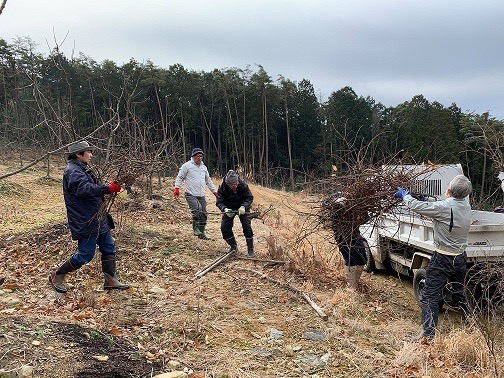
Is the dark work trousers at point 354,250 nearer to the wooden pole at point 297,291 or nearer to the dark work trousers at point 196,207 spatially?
the wooden pole at point 297,291

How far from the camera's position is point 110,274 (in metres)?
4.79

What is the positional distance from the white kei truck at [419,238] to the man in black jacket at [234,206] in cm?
178

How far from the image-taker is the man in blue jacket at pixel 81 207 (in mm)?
4180

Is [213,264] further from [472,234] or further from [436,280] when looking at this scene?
[472,234]

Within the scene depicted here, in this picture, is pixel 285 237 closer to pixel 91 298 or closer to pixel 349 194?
pixel 349 194

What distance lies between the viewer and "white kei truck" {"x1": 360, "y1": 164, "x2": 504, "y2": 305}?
5.01 metres

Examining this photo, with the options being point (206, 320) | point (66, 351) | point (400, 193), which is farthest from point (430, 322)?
point (66, 351)

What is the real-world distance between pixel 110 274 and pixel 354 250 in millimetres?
2917

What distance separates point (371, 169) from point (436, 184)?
3.60 meters

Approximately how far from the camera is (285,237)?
921 centimetres

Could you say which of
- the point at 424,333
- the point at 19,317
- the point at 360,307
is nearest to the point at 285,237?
the point at 360,307

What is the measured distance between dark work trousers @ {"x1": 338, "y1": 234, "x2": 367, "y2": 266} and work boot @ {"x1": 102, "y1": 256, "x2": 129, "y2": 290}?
2.65m

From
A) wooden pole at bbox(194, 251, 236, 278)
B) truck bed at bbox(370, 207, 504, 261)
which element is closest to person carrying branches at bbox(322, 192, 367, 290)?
truck bed at bbox(370, 207, 504, 261)

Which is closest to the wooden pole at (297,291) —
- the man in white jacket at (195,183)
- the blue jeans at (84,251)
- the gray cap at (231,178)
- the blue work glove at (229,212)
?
the blue work glove at (229,212)
